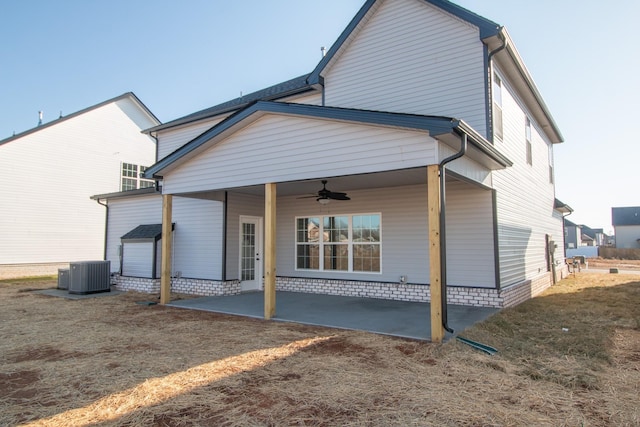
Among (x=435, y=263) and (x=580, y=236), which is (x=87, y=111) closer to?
(x=435, y=263)

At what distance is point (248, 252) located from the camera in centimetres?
1181

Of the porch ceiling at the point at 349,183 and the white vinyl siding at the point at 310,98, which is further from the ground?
the white vinyl siding at the point at 310,98

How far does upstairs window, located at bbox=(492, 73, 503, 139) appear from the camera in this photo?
868 cm

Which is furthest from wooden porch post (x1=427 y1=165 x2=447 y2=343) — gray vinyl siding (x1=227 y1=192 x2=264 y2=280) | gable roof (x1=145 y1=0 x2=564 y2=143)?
gray vinyl siding (x1=227 y1=192 x2=264 y2=280)

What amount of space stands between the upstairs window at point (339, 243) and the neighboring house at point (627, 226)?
52542 millimetres

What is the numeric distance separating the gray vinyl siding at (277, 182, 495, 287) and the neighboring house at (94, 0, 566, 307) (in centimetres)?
3

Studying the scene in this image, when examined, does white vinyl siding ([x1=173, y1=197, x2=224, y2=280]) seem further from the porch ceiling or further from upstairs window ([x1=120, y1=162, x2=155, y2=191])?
upstairs window ([x1=120, y1=162, x2=155, y2=191])

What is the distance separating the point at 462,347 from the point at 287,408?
9.70 feet

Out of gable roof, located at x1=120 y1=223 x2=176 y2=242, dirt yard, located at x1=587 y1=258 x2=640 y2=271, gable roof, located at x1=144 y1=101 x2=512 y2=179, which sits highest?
gable roof, located at x1=144 y1=101 x2=512 y2=179

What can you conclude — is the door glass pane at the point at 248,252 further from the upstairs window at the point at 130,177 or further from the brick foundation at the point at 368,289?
the upstairs window at the point at 130,177

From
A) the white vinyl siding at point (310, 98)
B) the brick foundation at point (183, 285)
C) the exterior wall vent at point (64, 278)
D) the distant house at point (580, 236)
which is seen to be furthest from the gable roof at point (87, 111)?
the distant house at point (580, 236)

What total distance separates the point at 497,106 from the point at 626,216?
52841mm

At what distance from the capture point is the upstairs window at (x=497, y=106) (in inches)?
342

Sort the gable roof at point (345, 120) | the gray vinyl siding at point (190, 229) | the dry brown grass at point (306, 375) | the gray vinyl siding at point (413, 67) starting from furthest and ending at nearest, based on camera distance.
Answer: the gray vinyl siding at point (190, 229) → the gray vinyl siding at point (413, 67) → the gable roof at point (345, 120) → the dry brown grass at point (306, 375)
